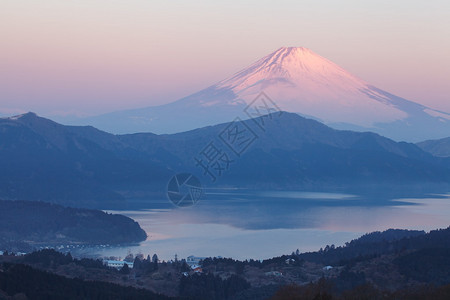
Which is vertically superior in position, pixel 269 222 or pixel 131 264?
pixel 269 222

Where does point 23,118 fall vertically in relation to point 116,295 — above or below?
above

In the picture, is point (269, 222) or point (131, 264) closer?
point (131, 264)

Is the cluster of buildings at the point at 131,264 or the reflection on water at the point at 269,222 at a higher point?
the reflection on water at the point at 269,222

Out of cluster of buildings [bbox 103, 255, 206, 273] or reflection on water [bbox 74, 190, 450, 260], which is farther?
reflection on water [bbox 74, 190, 450, 260]

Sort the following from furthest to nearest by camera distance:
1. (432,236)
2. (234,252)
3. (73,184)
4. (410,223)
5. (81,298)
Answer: (73,184) → (410,223) → (234,252) → (432,236) → (81,298)

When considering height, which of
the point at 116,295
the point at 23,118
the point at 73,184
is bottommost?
the point at 116,295

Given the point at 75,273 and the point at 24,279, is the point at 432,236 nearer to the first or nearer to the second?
the point at 75,273

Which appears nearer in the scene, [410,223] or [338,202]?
[410,223]

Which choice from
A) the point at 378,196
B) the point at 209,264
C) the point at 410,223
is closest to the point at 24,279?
the point at 209,264
